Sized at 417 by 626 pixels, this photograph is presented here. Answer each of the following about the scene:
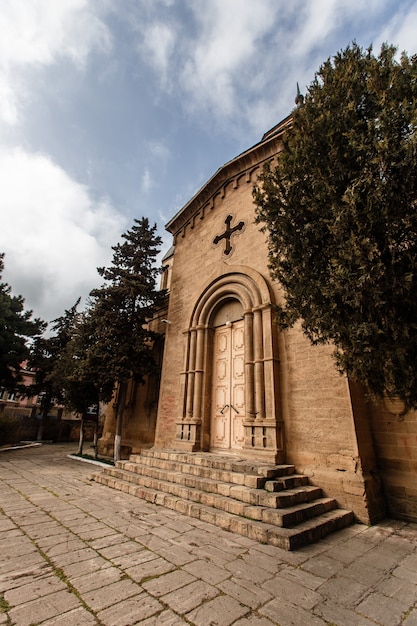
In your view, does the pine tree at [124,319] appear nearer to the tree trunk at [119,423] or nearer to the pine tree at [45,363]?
the tree trunk at [119,423]

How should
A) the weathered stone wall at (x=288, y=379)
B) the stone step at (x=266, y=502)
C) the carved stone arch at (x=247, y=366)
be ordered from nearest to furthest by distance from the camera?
1. the stone step at (x=266, y=502)
2. the weathered stone wall at (x=288, y=379)
3. the carved stone arch at (x=247, y=366)

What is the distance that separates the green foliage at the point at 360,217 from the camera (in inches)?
125

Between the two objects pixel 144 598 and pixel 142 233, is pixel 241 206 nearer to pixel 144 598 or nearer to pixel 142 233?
pixel 142 233

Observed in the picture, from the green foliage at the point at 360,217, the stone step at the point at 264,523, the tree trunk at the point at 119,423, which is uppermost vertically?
the green foliage at the point at 360,217

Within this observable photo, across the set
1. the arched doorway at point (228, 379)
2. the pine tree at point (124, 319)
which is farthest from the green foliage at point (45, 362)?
the arched doorway at point (228, 379)

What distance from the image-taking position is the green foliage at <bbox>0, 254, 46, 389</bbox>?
1369 cm

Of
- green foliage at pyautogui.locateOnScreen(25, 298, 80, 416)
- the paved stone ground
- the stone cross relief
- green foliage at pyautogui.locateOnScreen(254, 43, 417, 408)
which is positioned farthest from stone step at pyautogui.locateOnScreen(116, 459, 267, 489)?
green foliage at pyautogui.locateOnScreen(25, 298, 80, 416)

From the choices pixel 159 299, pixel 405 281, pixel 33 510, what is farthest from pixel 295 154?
pixel 159 299

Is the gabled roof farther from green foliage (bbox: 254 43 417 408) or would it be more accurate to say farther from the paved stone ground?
the paved stone ground

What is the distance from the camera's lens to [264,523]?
385cm

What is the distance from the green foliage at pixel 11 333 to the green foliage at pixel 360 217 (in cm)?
1431

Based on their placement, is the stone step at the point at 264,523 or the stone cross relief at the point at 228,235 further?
the stone cross relief at the point at 228,235

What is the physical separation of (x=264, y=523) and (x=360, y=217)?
4002mm

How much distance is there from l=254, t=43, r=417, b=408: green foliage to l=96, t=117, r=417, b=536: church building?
2004 mm
